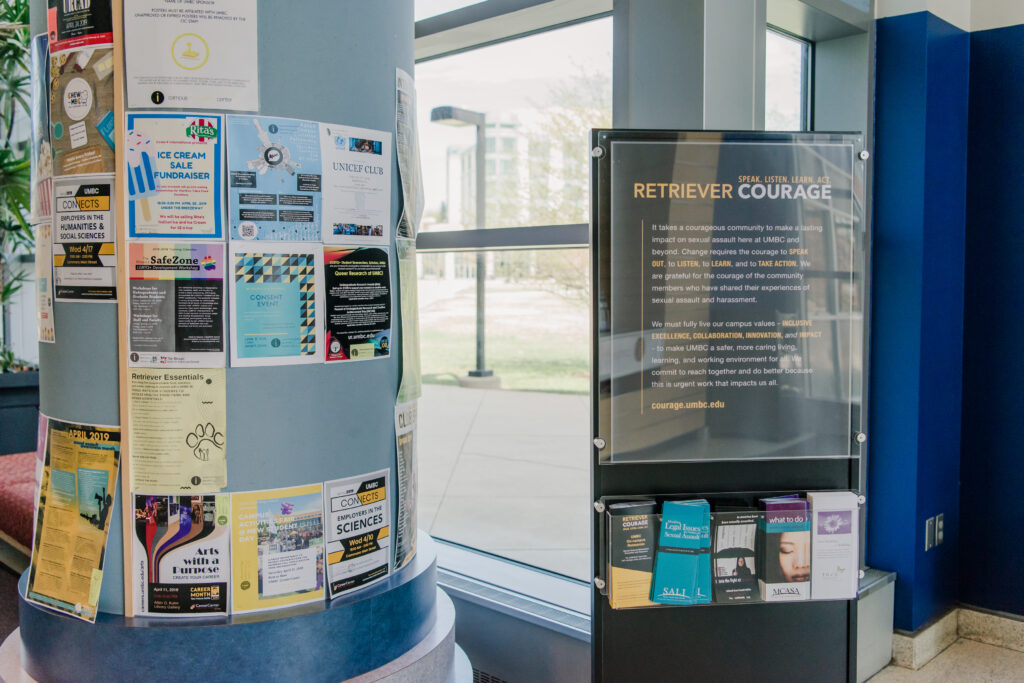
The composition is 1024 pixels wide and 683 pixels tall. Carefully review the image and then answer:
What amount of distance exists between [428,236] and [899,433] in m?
1.90

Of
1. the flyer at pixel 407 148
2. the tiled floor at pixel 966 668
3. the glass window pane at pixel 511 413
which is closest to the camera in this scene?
the flyer at pixel 407 148

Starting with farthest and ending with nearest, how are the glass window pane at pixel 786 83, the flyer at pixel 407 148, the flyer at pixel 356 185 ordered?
1. the glass window pane at pixel 786 83
2. the flyer at pixel 407 148
3. the flyer at pixel 356 185

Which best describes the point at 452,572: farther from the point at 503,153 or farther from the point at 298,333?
the point at 503,153

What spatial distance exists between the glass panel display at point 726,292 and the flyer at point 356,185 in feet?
1.55

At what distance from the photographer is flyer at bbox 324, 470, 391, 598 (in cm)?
160

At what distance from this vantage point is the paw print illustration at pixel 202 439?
4.87 feet

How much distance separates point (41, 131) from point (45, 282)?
311 mm

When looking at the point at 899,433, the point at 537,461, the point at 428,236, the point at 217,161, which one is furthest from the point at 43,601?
the point at 537,461

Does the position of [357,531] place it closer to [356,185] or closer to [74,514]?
[74,514]

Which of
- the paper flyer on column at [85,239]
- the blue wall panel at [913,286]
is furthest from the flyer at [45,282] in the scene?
the blue wall panel at [913,286]

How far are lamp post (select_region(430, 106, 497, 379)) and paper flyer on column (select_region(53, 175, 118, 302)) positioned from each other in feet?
15.1

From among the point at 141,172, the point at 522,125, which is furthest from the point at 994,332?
the point at 522,125

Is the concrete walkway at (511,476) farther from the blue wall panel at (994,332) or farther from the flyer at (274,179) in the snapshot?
the flyer at (274,179)

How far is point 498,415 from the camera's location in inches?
306
